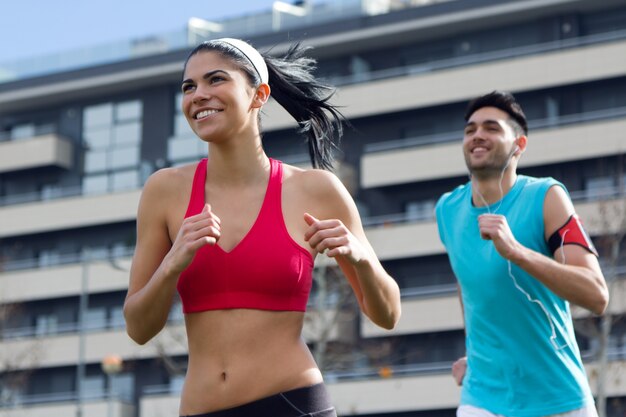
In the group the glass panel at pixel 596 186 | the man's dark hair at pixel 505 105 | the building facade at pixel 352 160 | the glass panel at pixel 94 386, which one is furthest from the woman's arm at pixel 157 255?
the glass panel at pixel 94 386

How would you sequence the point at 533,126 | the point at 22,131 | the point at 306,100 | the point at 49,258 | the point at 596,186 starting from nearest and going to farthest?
1. the point at 306,100
2. the point at 596,186
3. the point at 533,126
4. the point at 49,258
5. the point at 22,131

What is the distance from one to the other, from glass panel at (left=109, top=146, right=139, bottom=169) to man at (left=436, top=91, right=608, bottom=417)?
58004 mm

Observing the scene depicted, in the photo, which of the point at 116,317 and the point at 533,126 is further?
the point at 116,317

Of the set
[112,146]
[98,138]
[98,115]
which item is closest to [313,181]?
[112,146]

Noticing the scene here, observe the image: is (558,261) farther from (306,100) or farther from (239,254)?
(239,254)

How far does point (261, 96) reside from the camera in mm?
5168

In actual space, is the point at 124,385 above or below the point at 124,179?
below

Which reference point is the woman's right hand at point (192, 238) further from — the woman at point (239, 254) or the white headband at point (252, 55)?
the white headband at point (252, 55)

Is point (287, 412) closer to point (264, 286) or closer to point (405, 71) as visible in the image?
point (264, 286)

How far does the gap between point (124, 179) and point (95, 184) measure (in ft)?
5.65

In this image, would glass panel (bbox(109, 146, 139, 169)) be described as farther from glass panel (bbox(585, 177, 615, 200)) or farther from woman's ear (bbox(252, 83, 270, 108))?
woman's ear (bbox(252, 83, 270, 108))

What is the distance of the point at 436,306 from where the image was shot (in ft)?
172

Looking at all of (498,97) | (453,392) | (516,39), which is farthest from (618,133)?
(498,97)

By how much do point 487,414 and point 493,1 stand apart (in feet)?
161
